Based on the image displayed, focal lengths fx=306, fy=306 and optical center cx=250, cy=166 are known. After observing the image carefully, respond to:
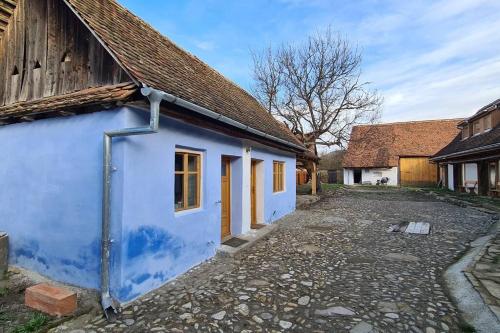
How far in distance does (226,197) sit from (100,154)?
147 inches

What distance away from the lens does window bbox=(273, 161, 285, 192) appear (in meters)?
11.0

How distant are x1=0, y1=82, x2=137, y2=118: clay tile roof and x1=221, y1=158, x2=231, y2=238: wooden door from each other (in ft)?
11.7

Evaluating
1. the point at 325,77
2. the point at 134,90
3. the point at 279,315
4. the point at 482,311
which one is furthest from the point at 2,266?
the point at 325,77

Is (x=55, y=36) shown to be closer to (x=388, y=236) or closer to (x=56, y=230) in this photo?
(x=56, y=230)

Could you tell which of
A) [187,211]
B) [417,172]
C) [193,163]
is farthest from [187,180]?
[417,172]

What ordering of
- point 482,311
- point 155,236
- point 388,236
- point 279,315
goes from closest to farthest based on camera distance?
point 482,311 → point 279,315 → point 155,236 → point 388,236

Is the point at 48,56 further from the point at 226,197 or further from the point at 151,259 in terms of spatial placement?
the point at 226,197

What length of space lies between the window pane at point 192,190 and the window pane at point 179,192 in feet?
0.79

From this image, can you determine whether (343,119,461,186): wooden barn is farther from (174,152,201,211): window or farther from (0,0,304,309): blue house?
(0,0,304,309): blue house

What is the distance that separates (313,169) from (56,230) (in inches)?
620

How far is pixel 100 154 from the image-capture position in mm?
4441

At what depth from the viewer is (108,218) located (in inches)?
166

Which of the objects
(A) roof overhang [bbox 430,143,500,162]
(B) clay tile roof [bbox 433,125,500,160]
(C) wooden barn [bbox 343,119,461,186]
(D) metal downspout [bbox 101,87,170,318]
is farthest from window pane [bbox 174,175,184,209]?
(C) wooden barn [bbox 343,119,461,186]

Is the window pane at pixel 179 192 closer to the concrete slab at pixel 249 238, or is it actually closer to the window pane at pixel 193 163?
the window pane at pixel 193 163
